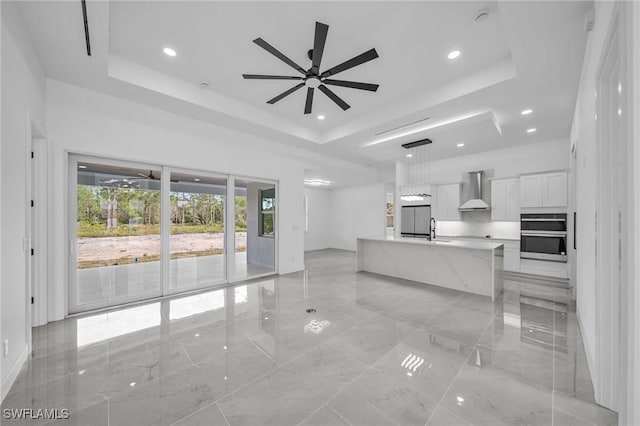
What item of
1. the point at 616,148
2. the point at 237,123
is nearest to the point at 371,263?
the point at 237,123

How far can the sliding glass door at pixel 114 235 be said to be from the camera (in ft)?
12.2

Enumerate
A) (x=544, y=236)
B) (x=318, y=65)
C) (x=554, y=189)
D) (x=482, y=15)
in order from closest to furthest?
(x=482, y=15) < (x=318, y=65) < (x=554, y=189) < (x=544, y=236)

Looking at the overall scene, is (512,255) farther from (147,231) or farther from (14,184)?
(14,184)

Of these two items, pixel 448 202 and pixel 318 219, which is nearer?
pixel 448 202

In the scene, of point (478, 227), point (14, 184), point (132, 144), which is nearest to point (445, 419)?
point (14, 184)

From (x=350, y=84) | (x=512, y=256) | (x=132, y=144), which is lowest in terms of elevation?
(x=512, y=256)

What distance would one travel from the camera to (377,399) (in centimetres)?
190

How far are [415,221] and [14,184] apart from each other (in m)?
7.83

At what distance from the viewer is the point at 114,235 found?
159 inches

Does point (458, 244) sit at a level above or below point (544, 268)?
above

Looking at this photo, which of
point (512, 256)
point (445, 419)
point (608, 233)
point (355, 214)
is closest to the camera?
point (445, 419)

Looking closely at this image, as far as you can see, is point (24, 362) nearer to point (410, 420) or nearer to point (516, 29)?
point (410, 420)

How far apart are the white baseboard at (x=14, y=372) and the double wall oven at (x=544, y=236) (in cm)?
818

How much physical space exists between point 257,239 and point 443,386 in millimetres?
5171
